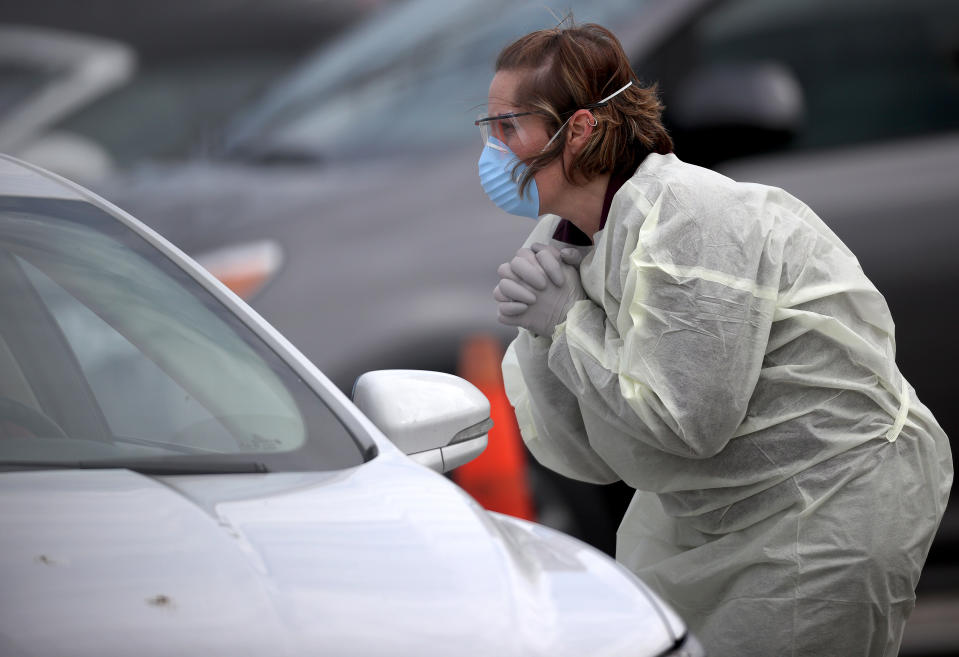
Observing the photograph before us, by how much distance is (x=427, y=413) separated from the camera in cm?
225

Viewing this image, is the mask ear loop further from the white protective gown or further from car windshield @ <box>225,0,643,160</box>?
car windshield @ <box>225,0,643,160</box>

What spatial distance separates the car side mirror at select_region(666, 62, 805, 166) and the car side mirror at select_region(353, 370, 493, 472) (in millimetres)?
1398

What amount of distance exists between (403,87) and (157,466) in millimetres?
2156

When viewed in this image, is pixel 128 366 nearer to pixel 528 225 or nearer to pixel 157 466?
pixel 157 466

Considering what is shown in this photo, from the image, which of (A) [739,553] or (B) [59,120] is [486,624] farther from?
(B) [59,120]

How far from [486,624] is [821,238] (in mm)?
869

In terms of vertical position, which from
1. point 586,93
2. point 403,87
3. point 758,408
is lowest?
point 758,408

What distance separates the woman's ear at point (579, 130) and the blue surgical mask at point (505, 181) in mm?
92

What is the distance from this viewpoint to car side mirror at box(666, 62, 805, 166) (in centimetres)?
350

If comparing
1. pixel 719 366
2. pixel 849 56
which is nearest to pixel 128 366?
pixel 719 366

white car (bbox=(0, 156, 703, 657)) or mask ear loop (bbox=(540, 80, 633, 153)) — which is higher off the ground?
mask ear loop (bbox=(540, 80, 633, 153))

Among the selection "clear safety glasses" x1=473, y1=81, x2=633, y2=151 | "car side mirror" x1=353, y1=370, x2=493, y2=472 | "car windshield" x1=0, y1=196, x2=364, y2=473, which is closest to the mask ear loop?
"clear safety glasses" x1=473, y1=81, x2=633, y2=151

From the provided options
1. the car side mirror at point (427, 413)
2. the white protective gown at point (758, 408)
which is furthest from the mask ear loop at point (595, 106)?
the car side mirror at point (427, 413)

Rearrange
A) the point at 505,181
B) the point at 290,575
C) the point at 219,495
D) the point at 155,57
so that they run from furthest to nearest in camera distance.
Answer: the point at 155,57
the point at 505,181
the point at 219,495
the point at 290,575
